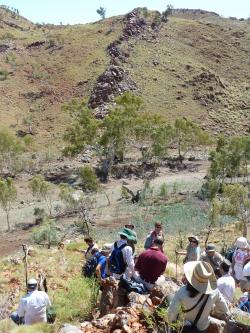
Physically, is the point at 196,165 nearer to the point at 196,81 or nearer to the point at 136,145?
the point at 136,145

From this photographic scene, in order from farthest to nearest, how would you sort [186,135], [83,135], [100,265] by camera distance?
[186,135], [83,135], [100,265]

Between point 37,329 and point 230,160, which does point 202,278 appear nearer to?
point 37,329

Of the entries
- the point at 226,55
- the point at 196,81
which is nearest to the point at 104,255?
the point at 196,81

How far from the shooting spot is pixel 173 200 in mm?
33531

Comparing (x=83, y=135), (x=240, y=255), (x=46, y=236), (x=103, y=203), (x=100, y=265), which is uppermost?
(x=83, y=135)

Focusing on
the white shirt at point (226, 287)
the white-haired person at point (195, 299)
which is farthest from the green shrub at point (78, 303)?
the white-haired person at point (195, 299)

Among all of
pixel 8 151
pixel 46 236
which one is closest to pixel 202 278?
pixel 46 236

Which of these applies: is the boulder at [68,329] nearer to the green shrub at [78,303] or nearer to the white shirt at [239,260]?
the green shrub at [78,303]

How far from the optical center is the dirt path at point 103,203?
88.5 feet

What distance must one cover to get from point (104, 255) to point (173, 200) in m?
24.5

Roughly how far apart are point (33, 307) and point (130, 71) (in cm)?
6038

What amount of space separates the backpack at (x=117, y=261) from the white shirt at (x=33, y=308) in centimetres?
126

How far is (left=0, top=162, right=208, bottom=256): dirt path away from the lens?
26967 millimetres

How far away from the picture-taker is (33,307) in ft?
25.0
